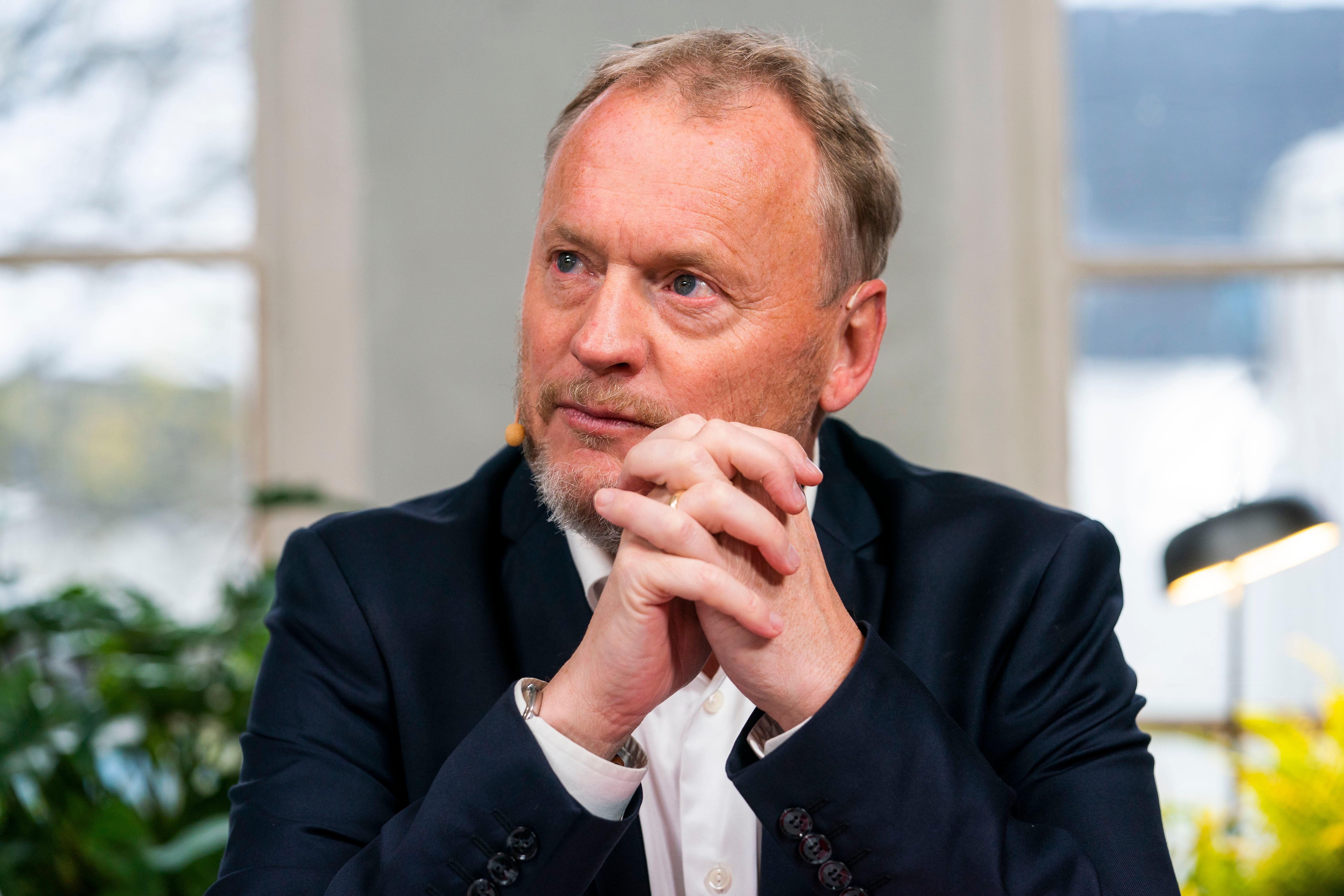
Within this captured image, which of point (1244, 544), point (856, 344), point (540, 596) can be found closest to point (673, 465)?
point (540, 596)

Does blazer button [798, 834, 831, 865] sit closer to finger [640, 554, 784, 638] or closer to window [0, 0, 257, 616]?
finger [640, 554, 784, 638]

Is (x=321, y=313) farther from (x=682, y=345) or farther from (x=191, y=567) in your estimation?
(x=682, y=345)

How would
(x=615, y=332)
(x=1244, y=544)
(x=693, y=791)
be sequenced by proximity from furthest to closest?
(x=1244, y=544) → (x=693, y=791) → (x=615, y=332)

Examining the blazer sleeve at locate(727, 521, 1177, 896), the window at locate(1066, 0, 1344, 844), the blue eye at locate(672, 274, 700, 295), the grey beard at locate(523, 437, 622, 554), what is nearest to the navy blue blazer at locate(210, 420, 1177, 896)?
the blazer sleeve at locate(727, 521, 1177, 896)

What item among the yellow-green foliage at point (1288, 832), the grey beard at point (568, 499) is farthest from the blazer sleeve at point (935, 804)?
the yellow-green foliage at point (1288, 832)

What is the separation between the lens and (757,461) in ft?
2.98

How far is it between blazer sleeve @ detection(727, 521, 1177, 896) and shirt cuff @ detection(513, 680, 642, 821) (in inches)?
4.1

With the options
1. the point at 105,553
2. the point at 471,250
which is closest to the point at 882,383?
the point at 471,250

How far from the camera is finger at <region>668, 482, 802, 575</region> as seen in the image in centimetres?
88

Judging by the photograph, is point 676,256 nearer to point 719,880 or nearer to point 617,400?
point 617,400

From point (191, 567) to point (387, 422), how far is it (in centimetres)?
76

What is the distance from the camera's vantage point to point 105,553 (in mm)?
3191

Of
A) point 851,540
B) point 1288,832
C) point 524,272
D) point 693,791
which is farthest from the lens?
point 524,272

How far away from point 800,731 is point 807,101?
71 cm
